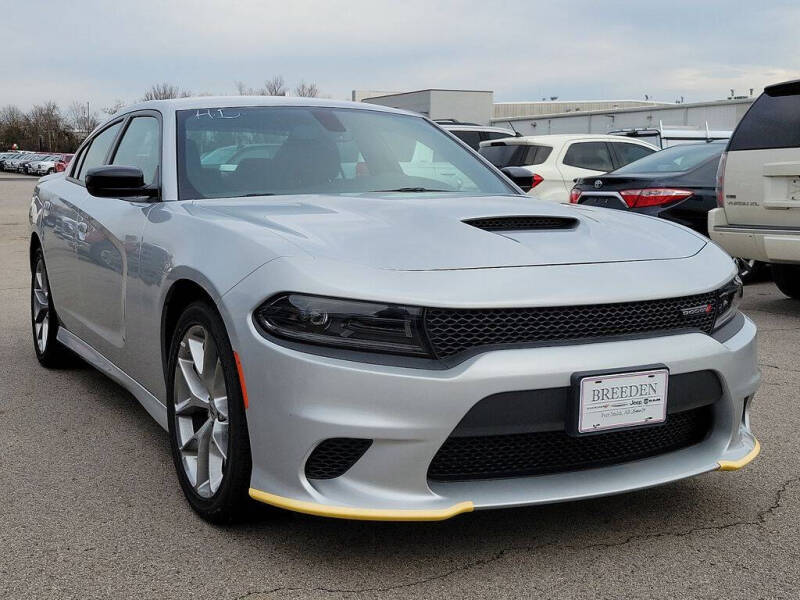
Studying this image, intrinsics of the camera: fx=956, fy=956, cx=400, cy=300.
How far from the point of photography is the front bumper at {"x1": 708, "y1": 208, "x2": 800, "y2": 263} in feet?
22.2

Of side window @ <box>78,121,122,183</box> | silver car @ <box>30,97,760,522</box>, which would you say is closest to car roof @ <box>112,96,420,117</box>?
side window @ <box>78,121,122,183</box>

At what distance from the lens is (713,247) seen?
342cm

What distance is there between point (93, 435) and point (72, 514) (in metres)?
1.03

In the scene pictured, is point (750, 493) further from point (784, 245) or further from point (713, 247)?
point (784, 245)

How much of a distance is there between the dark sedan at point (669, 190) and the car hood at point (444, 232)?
182 inches

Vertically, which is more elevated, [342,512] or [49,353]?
[342,512]

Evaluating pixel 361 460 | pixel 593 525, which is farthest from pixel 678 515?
pixel 361 460

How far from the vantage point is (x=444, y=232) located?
302 cm

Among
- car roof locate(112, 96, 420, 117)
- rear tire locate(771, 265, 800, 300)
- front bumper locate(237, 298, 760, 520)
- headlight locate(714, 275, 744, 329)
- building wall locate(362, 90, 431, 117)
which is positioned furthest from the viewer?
building wall locate(362, 90, 431, 117)

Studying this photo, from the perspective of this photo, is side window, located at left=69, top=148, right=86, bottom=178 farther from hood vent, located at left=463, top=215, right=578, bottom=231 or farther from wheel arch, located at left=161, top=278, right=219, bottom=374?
hood vent, located at left=463, top=215, right=578, bottom=231

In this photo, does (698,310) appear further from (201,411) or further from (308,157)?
(308,157)

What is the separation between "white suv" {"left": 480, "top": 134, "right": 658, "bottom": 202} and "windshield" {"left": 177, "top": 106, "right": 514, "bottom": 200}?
23.2 feet

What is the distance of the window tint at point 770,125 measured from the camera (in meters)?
6.83

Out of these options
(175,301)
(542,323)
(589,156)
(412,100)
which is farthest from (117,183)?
(412,100)
